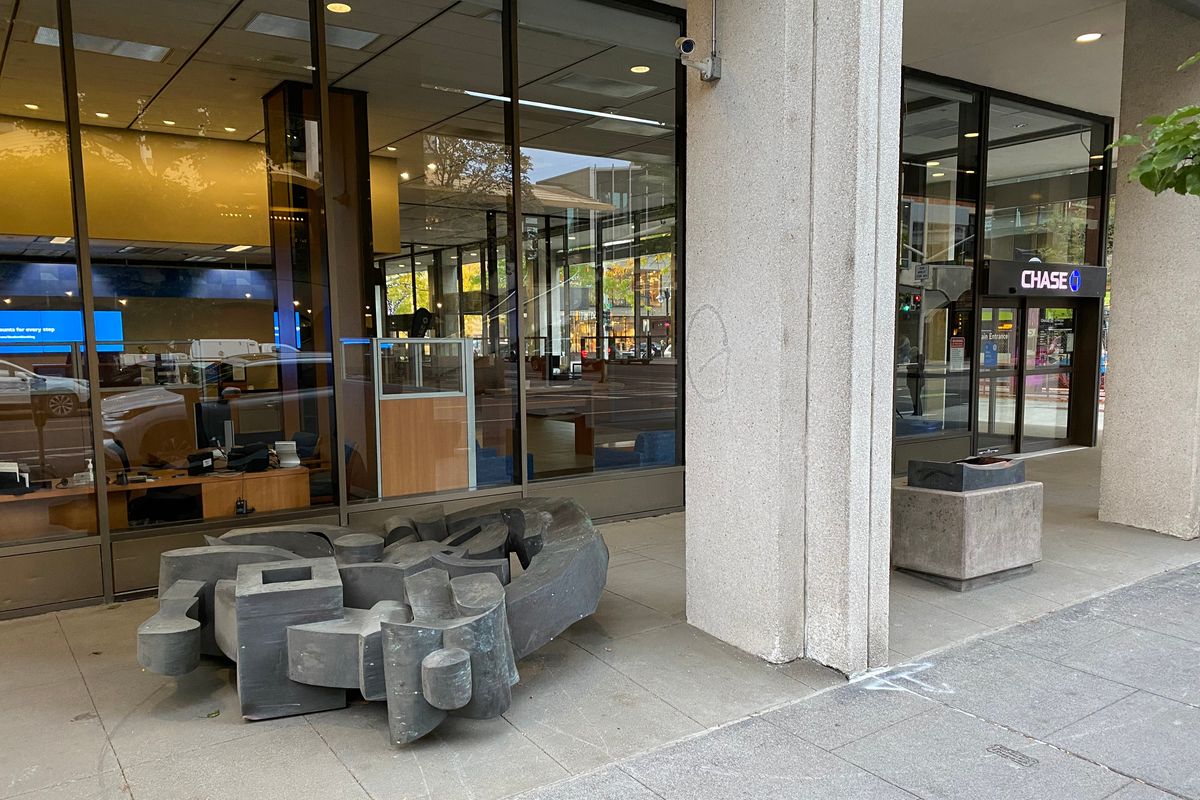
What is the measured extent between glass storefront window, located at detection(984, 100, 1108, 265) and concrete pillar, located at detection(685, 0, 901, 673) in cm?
753

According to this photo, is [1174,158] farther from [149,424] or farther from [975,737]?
[149,424]

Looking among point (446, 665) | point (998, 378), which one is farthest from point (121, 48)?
point (998, 378)

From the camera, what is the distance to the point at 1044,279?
10.4 metres

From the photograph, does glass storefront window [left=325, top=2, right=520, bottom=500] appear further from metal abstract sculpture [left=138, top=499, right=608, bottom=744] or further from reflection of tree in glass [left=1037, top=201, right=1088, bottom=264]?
Result: reflection of tree in glass [left=1037, top=201, right=1088, bottom=264]

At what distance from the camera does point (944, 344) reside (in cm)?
999

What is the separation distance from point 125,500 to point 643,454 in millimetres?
4285

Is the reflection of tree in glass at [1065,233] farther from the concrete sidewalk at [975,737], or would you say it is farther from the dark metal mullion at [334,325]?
the dark metal mullion at [334,325]

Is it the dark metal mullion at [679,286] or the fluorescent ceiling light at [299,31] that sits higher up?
the fluorescent ceiling light at [299,31]

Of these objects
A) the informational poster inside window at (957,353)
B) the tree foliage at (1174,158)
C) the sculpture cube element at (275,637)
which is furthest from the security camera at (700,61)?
the informational poster inside window at (957,353)

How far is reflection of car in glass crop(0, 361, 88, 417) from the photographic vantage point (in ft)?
16.0

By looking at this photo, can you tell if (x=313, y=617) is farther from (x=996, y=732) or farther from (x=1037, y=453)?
(x=1037, y=453)

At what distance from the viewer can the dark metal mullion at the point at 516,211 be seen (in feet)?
21.4

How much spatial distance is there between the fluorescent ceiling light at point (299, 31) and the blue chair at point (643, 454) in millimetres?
4282

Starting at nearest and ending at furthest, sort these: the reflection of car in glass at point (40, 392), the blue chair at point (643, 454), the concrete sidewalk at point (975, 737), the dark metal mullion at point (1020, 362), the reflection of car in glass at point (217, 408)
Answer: the concrete sidewalk at point (975, 737) < the reflection of car in glass at point (40, 392) < the reflection of car in glass at point (217, 408) < the blue chair at point (643, 454) < the dark metal mullion at point (1020, 362)
